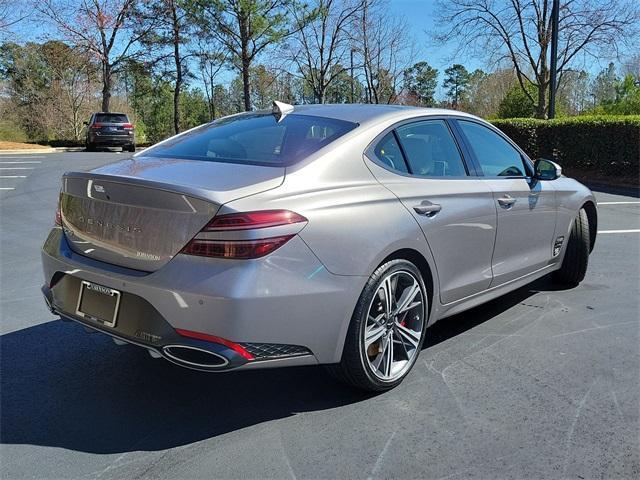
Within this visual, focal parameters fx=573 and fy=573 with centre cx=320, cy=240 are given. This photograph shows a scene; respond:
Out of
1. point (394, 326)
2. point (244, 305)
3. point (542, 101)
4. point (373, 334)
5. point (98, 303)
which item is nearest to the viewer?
point (244, 305)

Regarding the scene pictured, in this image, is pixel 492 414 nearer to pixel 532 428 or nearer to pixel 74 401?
pixel 532 428

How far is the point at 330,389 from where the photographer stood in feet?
10.4

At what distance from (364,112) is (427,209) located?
74 centimetres

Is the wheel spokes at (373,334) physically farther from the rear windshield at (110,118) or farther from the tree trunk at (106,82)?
the tree trunk at (106,82)

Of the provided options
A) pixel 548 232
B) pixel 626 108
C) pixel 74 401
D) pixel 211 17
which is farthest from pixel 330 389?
pixel 211 17

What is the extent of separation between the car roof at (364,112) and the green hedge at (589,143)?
39.6 ft

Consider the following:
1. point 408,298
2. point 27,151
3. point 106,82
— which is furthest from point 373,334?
point 106,82

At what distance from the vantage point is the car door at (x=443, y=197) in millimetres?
3225

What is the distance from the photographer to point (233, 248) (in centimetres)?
246

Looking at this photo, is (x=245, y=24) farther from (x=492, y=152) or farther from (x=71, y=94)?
(x=492, y=152)

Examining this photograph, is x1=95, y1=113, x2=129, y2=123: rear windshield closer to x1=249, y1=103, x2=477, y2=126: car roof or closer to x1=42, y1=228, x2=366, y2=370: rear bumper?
x1=249, y1=103, x2=477, y2=126: car roof

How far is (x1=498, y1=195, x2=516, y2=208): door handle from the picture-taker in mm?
3879

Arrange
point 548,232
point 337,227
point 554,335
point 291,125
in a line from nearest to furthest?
1. point 337,227
2. point 291,125
3. point 554,335
4. point 548,232

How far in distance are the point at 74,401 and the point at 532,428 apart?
232cm
